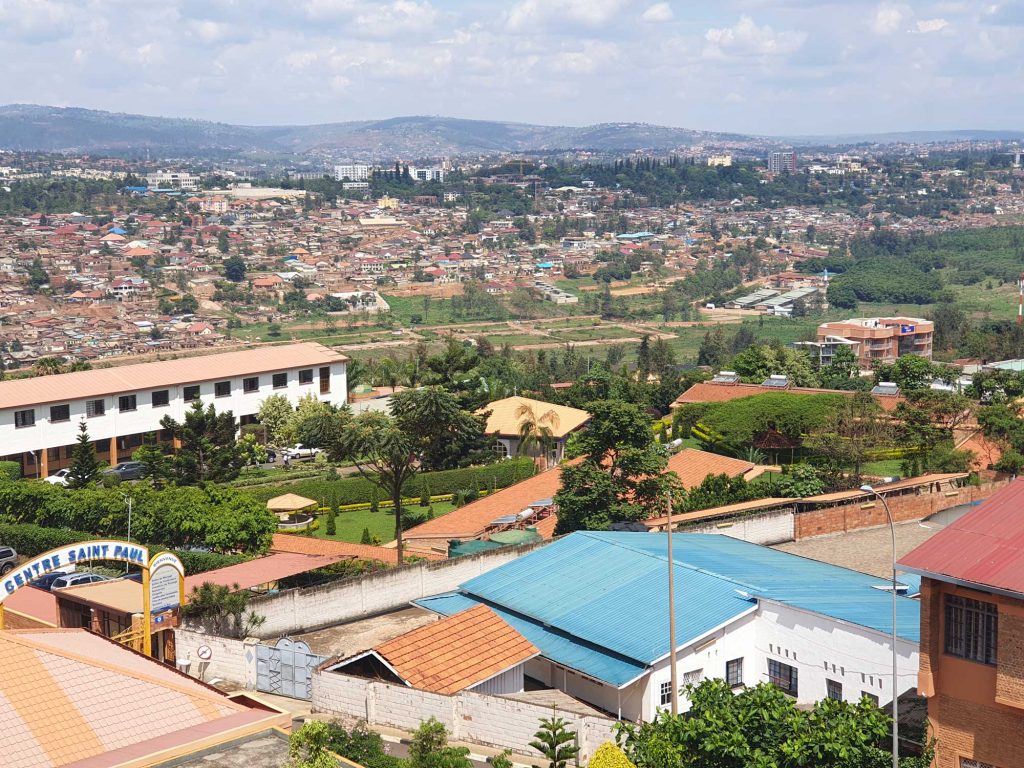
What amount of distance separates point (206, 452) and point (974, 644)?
2768cm

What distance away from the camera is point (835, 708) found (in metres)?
15.9

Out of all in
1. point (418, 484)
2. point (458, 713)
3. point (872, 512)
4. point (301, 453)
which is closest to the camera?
point (458, 713)

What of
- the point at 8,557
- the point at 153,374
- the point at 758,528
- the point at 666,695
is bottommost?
the point at 8,557

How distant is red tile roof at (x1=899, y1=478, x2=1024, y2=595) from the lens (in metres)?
15.8

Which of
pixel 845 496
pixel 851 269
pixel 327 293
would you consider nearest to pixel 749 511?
pixel 845 496

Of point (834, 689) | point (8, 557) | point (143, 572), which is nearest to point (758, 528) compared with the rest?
point (834, 689)

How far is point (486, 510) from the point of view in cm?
3803

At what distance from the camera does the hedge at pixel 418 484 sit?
4019 cm

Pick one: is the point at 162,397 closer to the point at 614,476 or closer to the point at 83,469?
the point at 83,469

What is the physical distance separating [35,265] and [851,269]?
90221 mm

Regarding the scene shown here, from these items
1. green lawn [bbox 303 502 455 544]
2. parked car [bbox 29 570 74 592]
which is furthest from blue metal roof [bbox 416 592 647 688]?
green lawn [bbox 303 502 455 544]

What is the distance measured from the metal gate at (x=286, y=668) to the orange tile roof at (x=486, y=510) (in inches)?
469

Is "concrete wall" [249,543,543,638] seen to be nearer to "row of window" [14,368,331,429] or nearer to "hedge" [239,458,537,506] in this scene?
"hedge" [239,458,537,506]

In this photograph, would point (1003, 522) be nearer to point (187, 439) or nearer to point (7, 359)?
point (187, 439)
